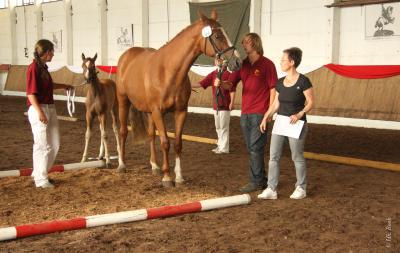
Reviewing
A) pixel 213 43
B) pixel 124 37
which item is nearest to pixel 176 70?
pixel 213 43

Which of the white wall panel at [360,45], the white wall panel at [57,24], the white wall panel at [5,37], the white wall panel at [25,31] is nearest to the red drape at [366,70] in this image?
the white wall panel at [360,45]

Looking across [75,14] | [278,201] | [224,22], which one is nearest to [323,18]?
[224,22]

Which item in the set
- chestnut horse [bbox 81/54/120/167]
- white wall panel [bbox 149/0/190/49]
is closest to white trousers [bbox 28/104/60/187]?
chestnut horse [bbox 81/54/120/167]

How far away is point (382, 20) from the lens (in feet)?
41.0

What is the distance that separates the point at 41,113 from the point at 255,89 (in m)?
2.50

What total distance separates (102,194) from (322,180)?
9.53 ft

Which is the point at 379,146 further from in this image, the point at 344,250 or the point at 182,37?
the point at 344,250

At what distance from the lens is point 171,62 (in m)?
6.26

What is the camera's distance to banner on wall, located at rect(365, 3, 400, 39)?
1223 cm

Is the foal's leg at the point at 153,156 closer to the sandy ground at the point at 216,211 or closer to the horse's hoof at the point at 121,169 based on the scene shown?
the sandy ground at the point at 216,211

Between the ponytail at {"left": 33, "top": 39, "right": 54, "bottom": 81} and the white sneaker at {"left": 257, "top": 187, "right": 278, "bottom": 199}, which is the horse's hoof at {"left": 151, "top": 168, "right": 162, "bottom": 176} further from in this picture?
the ponytail at {"left": 33, "top": 39, "right": 54, "bottom": 81}

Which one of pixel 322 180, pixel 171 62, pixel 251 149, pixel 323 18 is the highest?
pixel 323 18

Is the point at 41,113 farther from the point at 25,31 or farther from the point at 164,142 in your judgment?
the point at 25,31

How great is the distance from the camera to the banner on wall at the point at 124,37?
19891 mm
